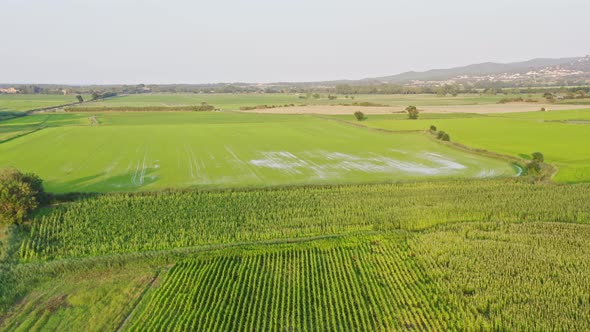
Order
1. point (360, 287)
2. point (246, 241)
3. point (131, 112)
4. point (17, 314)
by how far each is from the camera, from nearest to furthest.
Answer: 1. point (17, 314)
2. point (360, 287)
3. point (246, 241)
4. point (131, 112)

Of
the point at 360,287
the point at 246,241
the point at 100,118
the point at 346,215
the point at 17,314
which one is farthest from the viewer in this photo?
the point at 100,118

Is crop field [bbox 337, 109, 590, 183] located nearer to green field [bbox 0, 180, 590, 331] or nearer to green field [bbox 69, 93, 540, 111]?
green field [bbox 0, 180, 590, 331]

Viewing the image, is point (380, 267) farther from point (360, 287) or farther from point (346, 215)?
point (346, 215)

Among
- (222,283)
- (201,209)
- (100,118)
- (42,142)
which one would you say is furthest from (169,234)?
(100,118)

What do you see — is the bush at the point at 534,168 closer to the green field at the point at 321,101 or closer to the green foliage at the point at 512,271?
the green foliage at the point at 512,271

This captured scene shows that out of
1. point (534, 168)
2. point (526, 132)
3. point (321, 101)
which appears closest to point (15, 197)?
point (534, 168)

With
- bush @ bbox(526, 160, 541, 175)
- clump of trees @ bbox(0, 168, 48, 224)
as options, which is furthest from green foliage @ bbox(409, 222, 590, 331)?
clump of trees @ bbox(0, 168, 48, 224)

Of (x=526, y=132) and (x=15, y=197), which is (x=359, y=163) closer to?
(x=15, y=197)
